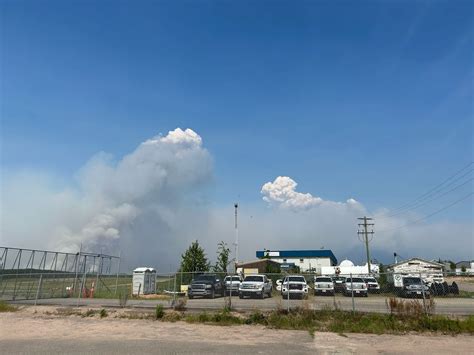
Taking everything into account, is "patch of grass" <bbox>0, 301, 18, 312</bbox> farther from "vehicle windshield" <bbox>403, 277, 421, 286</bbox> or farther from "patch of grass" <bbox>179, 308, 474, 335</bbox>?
"vehicle windshield" <bbox>403, 277, 421, 286</bbox>

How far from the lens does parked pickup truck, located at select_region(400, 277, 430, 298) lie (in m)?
22.8

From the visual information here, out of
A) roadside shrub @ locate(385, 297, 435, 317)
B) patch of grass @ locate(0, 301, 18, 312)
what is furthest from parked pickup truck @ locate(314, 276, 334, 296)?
patch of grass @ locate(0, 301, 18, 312)

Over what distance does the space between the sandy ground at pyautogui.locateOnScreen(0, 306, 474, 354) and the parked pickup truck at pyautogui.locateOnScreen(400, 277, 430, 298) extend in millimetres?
9486

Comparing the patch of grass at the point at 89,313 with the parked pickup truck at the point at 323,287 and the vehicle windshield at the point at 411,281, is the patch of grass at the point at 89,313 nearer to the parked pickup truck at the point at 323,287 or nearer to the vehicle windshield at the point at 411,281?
the parked pickup truck at the point at 323,287

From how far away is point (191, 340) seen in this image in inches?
516

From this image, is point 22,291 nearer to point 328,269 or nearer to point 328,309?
point 328,309

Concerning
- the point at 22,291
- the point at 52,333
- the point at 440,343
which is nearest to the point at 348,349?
the point at 440,343

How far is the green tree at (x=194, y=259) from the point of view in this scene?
4781 centimetres

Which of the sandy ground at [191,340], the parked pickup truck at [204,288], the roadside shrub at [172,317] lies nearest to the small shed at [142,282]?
the parked pickup truck at [204,288]

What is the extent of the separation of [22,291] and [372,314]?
23.4 meters

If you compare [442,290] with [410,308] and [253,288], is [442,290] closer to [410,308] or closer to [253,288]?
[253,288]

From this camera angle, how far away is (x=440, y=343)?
41.2ft

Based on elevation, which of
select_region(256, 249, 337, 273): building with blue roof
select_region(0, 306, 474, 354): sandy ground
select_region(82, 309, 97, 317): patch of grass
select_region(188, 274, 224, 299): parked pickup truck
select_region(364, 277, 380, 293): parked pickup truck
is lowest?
select_region(0, 306, 474, 354): sandy ground

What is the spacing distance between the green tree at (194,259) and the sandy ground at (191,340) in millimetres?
31266
